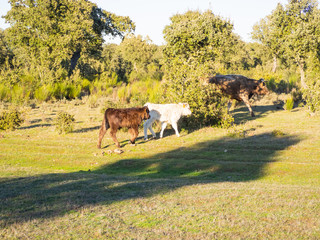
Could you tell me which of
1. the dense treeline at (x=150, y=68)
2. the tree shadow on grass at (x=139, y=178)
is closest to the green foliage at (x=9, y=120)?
the dense treeline at (x=150, y=68)

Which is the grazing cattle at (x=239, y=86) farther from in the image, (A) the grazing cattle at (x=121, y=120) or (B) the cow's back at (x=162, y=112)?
(A) the grazing cattle at (x=121, y=120)

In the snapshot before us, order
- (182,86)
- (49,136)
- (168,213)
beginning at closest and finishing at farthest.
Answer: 1. (168,213)
2. (49,136)
3. (182,86)

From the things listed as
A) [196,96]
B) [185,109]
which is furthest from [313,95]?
[185,109]

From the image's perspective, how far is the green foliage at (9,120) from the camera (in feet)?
64.6

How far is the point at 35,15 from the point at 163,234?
3398 cm

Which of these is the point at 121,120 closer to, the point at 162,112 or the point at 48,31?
the point at 162,112

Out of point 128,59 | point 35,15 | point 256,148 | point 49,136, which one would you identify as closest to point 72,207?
point 256,148

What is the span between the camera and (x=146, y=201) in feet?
23.9

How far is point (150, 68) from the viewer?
143ft

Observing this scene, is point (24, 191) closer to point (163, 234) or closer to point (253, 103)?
point (163, 234)

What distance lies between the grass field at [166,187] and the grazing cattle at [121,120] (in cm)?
64

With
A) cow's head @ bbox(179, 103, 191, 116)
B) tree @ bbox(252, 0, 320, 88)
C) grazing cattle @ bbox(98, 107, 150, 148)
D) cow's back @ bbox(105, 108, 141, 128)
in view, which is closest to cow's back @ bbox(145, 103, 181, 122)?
cow's head @ bbox(179, 103, 191, 116)

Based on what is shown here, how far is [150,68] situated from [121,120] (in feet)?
92.1

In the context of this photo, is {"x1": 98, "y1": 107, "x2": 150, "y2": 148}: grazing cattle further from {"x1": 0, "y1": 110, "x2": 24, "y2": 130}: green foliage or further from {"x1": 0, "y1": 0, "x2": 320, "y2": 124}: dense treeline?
{"x1": 0, "y1": 110, "x2": 24, "y2": 130}: green foliage
